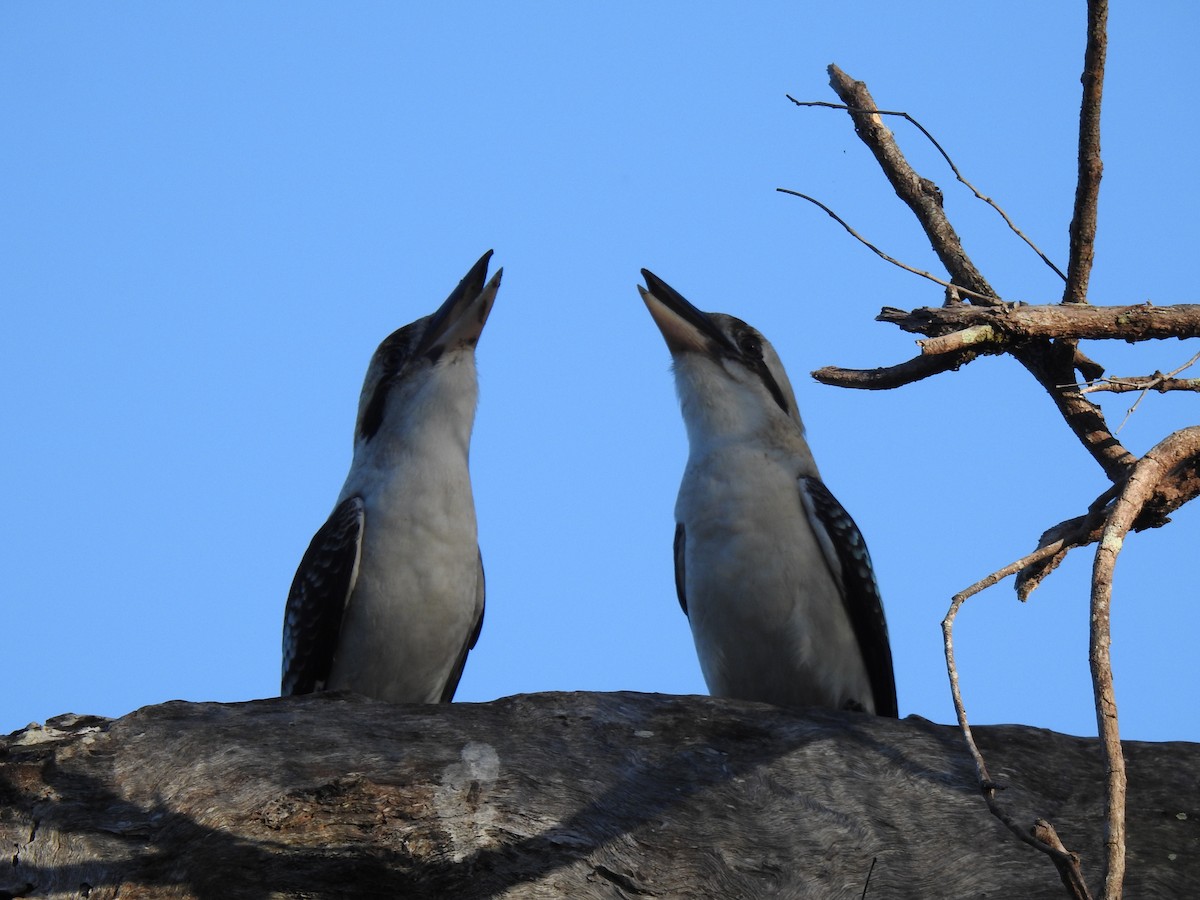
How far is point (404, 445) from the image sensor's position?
306 inches

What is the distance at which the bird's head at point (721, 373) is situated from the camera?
7.77 m

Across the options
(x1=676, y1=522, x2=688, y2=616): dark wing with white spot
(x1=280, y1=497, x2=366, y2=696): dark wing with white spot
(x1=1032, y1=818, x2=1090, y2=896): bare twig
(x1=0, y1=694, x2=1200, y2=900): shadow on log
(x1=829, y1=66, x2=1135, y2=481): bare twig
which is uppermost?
(x1=829, y1=66, x2=1135, y2=481): bare twig

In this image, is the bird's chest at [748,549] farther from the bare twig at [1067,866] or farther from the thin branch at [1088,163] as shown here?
the bare twig at [1067,866]

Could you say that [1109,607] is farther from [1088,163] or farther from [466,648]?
[466,648]

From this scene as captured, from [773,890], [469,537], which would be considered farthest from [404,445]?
[773,890]

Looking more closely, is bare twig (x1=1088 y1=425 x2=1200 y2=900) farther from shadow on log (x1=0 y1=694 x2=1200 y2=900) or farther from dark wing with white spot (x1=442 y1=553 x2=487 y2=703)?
dark wing with white spot (x1=442 y1=553 x2=487 y2=703)

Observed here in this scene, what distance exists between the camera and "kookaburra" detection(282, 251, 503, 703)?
7234mm

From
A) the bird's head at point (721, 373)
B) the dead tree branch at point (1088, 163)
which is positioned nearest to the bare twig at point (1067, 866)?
the dead tree branch at point (1088, 163)

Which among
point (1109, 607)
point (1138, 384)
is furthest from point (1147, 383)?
point (1109, 607)

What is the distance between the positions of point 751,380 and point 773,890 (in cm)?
379

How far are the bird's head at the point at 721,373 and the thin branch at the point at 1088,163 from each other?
1849 millimetres

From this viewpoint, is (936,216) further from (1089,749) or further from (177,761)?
(177,761)

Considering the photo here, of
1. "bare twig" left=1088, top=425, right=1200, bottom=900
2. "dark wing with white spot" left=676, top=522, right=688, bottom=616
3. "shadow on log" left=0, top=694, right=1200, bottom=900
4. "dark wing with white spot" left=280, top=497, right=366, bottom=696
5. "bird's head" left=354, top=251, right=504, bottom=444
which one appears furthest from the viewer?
"bird's head" left=354, top=251, right=504, bottom=444

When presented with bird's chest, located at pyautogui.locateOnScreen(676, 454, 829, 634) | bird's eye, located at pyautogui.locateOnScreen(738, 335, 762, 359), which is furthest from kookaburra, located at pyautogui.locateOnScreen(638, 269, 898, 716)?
bird's eye, located at pyautogui.locateOnScreen(738, 335, 762, 359)
